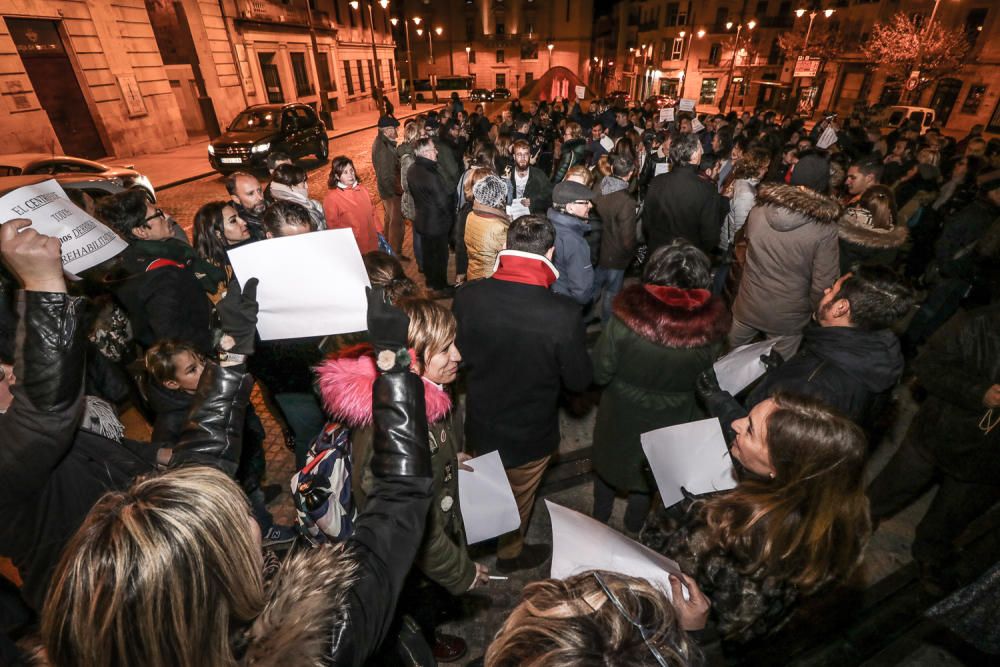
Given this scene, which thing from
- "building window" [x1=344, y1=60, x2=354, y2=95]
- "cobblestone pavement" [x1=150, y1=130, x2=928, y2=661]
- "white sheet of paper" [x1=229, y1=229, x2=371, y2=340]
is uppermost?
"building window" [x1=344, y1=60, x2=354, y2=95]

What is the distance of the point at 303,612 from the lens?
1.02m

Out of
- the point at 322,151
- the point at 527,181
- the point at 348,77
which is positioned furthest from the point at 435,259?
the point at 348,77

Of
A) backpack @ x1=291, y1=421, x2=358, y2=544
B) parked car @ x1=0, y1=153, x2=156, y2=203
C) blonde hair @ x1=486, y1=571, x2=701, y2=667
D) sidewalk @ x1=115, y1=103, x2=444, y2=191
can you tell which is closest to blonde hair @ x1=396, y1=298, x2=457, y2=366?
backpack @ x1=291, y1=421, x2=358, y2=544

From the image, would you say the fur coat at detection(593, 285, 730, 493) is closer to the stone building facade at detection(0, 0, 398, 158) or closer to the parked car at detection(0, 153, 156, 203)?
the parked car at detection(0, 153, 156, 203)

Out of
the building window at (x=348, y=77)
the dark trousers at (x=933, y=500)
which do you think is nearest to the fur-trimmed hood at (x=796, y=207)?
the dark trousers at (x=933, y=500)

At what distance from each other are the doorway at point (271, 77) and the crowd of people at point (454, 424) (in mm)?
25030

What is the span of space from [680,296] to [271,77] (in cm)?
2934

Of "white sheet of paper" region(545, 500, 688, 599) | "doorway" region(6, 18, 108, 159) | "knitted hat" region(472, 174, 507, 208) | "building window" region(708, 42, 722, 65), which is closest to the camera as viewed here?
"white sheet of paper" region(545, 500, 688, 599)

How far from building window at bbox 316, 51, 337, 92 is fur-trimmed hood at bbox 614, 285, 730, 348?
109 ft

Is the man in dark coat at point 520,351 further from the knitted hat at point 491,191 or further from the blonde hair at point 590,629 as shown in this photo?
the knitted hat at point 491,191

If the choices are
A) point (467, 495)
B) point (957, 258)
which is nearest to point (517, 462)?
point (467, 495)

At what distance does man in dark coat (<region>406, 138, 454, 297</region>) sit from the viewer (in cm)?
570

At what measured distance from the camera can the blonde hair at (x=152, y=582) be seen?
838 millimetres

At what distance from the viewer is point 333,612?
42.7 inches
